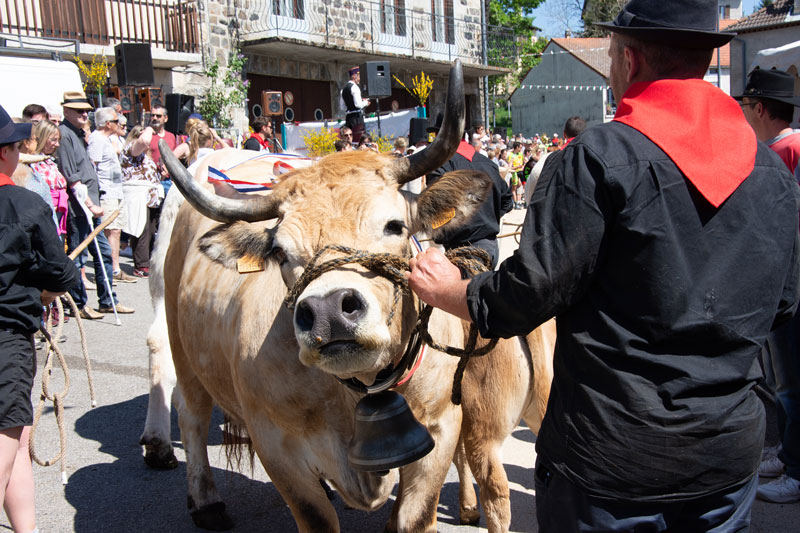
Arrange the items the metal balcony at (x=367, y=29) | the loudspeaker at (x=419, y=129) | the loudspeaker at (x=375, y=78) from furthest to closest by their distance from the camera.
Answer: the metal balcony at (x=367, y=29), the loudspeaker at (x=375, y=78), the loudspeaker at (x=419, y=129)

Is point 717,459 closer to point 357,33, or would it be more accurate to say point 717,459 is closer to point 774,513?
point 774,513

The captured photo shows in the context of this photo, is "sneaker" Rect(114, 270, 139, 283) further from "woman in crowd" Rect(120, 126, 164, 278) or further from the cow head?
the cow head

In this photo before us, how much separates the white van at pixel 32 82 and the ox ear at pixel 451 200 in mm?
11187

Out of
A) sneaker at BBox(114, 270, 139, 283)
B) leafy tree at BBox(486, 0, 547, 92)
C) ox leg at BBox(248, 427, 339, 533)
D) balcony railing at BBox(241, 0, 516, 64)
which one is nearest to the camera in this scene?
ox leg at BBox(248, 427, 339, 533)

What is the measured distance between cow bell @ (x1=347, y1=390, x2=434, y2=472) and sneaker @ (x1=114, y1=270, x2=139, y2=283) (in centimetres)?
864

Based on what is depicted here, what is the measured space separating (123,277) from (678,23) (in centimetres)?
975

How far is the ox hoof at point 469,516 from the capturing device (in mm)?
3648

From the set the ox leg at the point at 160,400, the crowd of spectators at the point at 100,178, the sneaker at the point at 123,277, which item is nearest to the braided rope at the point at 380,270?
the ox leg at the point at 160,400

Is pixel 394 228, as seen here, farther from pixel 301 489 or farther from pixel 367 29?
pixel 367 29

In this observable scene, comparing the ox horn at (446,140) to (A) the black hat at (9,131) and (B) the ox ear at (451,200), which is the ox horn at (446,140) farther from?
(A) the black hat at (9,131)

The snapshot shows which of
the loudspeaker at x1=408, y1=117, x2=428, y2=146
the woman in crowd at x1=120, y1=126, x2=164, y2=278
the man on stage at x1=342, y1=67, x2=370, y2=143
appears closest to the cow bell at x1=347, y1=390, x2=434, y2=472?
the loudspeaker at x1=408, y1=117, x2=428, y2=146

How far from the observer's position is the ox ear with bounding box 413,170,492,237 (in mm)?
2623

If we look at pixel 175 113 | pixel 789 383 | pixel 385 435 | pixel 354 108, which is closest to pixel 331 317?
pixel 385 435

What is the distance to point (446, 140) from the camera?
8.14ft
